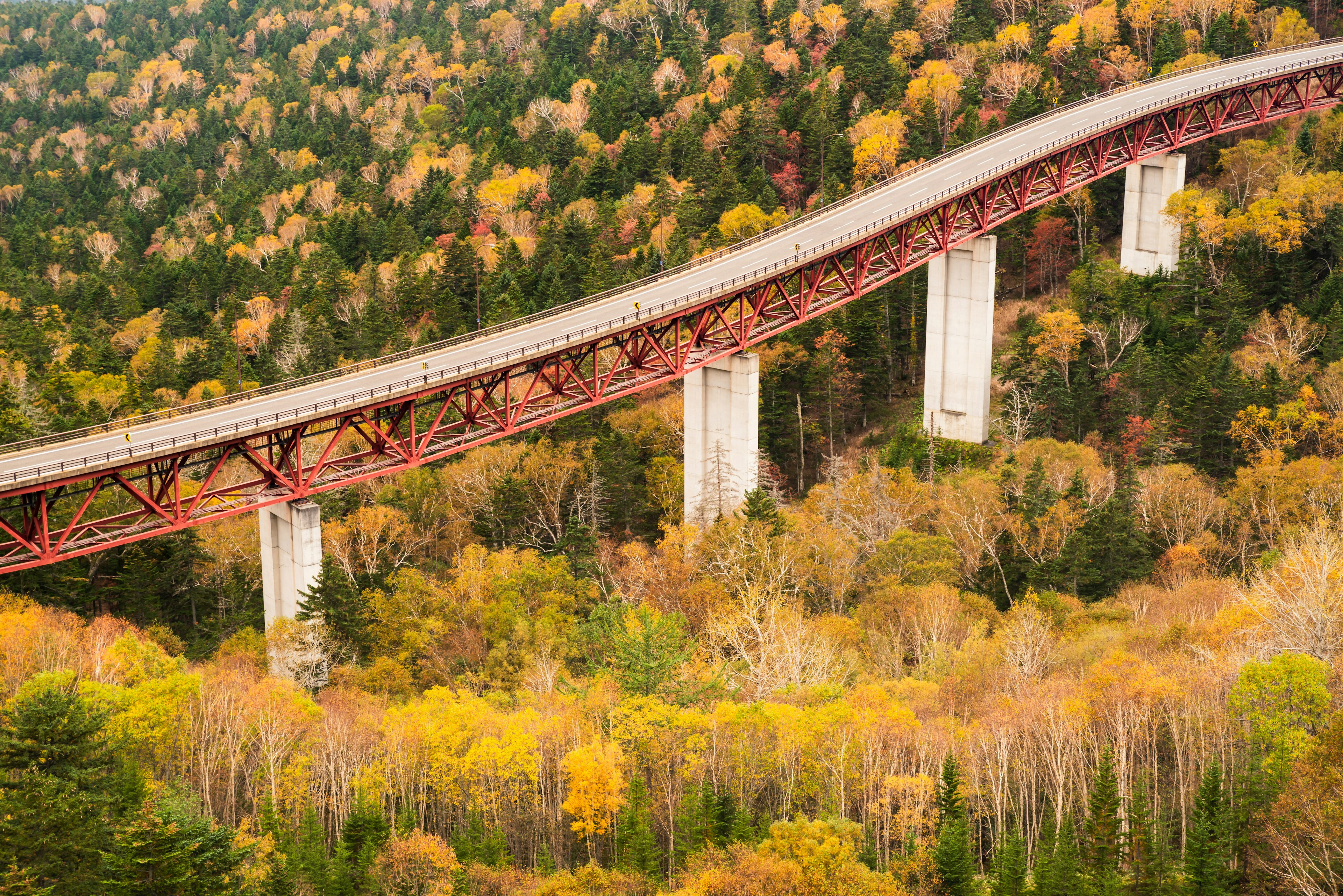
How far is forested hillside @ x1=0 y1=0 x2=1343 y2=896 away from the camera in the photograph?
154ft

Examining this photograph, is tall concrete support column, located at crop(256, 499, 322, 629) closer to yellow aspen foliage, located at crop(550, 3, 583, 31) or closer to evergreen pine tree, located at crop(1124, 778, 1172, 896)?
evergreen pine tree, located at crop(1124, 778, 1172, 896)

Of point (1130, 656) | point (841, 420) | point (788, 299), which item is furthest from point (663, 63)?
point (1130, 656)

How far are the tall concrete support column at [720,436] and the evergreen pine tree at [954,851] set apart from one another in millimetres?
36623

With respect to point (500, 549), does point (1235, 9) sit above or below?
above

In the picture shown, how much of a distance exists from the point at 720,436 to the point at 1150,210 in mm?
40083

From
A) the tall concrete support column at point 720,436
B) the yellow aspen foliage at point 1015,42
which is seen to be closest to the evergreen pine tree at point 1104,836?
the tall concrete support column at point 720,436

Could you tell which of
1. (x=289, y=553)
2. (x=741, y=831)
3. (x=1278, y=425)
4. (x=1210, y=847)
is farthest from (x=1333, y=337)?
(x=289, y=553)

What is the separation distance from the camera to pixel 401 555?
81312 mm

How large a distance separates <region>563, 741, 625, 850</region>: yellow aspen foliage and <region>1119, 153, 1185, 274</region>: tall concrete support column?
67.8 metres

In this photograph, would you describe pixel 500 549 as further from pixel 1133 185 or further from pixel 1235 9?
pixel 1235 9

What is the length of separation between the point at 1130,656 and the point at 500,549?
131 feet

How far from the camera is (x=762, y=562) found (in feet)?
242

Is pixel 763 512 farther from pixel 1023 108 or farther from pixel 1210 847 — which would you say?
pixel 1023 108

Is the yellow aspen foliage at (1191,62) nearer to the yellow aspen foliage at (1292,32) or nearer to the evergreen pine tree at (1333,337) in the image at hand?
the yellow aspen foliage at (1292,32)
